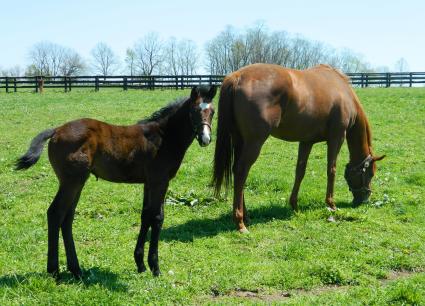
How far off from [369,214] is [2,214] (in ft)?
20.5

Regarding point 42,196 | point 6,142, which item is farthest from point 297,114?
point 6,142

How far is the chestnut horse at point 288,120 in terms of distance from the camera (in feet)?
24.1

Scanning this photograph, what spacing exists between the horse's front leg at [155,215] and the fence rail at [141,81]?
2787cm

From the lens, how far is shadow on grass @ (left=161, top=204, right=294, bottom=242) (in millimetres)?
7047

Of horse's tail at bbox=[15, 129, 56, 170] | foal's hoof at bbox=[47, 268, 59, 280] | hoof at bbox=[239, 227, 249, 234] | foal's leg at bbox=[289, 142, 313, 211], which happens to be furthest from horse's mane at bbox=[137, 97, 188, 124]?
foal's leg at bbox=[289, 142, 313, 211]

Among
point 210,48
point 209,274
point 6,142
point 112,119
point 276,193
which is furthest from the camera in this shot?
point 210,48

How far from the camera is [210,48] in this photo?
79.0m

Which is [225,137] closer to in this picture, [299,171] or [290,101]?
[290,101]

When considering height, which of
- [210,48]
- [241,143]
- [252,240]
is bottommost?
[252,240]

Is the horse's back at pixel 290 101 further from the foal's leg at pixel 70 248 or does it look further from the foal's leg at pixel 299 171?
the foal's leg at pixel 70 248

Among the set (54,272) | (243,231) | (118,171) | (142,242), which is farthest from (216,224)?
(54,272)

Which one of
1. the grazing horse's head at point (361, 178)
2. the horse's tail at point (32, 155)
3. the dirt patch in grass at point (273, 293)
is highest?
the horse's tail at point (32, 155)

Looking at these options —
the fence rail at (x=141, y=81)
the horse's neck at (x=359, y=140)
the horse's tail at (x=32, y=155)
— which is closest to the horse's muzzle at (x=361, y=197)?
the horse's neck at (x=359, y=140)

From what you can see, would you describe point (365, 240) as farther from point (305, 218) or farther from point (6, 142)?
point (6, 142)
